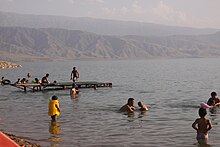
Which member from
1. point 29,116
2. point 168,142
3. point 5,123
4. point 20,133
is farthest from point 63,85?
point 168,142

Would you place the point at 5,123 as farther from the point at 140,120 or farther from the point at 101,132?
the point at 140,120

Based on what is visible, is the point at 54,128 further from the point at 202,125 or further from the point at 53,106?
the point at 202,125

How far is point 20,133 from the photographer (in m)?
16.9

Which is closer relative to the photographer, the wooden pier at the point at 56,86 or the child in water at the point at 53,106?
the child in water at the point at 53,106

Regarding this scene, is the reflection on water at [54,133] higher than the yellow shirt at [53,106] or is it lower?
lower

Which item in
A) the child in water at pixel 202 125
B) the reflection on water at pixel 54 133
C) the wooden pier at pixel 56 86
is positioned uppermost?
the wooden pier at pixel 56 86

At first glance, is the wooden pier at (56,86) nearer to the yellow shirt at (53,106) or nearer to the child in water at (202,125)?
the yellow shirt at (53,106)

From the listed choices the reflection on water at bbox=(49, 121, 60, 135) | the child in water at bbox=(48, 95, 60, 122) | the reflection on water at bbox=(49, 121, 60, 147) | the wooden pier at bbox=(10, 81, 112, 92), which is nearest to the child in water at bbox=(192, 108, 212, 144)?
the reflection on water at bbox=(49, 121, 60, 147)

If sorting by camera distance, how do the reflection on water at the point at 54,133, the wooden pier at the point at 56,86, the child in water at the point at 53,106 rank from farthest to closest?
the wooden pier at the point at 56,86, the child in water at the point at 53,106, the reflection on water at the point at 54,133

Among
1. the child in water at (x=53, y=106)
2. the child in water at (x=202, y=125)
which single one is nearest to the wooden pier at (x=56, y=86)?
the child in water at (x=53, y=106)

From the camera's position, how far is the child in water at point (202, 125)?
13.0m

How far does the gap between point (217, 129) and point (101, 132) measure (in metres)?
5.24

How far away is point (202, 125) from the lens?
13.4 meters

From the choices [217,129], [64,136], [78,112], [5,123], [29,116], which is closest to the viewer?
[64,136]
